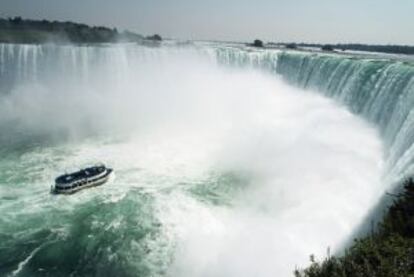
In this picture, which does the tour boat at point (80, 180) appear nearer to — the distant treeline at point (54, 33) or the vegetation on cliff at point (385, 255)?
the vegetation on cliff at point (385, 255)

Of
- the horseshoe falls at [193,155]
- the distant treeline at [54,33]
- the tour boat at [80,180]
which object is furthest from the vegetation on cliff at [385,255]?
Answer: the distant treeline at [54,33]

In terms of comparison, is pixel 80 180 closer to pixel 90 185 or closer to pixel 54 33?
Result: pixel 90 185

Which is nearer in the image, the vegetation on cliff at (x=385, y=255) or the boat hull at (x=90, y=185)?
the vegetation on cliff at (x=385, y=255)

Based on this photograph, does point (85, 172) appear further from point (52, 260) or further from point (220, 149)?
point (220, 149)

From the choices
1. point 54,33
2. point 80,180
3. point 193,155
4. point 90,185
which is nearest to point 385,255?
point 80,180

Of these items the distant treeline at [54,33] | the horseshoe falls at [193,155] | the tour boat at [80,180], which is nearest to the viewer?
the horseshoe falls at [193,155]

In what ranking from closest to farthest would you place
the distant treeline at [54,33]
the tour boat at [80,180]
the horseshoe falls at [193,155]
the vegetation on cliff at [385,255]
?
the vegetation on cliff at [385,255] → the horseshoe falls at [193,155] → the tour boat at [80,180] → the distant treeline at [54,33]

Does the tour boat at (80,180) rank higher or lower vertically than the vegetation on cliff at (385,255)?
lower

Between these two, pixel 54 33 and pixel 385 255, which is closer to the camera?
pixel 385 255
